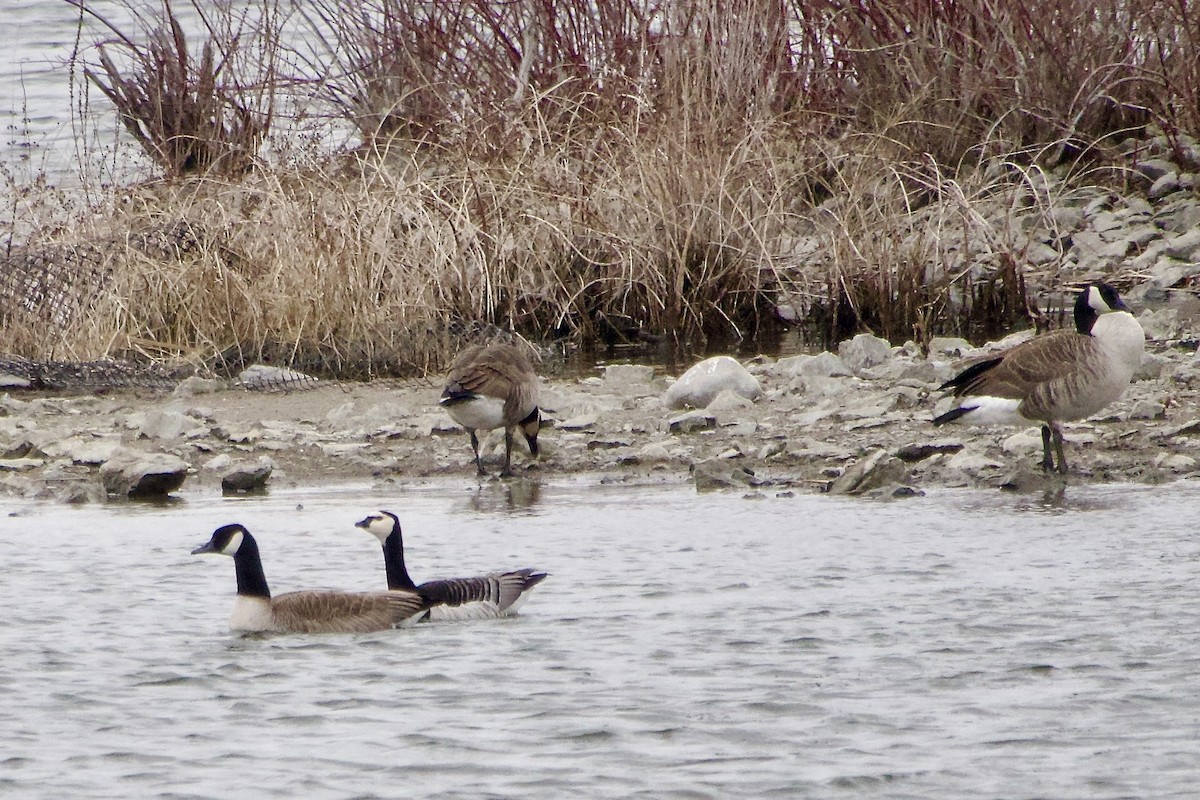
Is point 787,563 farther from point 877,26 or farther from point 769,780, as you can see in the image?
point 877,26

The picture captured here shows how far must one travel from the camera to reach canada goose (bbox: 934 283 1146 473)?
341 inches

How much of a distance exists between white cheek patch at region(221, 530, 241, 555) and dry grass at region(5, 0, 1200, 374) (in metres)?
5.26

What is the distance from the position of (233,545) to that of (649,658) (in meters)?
1.81

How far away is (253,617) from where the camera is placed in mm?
6469

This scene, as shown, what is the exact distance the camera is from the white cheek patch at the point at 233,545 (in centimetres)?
664

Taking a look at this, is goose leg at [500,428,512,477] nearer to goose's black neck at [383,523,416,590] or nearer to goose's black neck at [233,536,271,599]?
goose's black neck at [383,523,416,590]

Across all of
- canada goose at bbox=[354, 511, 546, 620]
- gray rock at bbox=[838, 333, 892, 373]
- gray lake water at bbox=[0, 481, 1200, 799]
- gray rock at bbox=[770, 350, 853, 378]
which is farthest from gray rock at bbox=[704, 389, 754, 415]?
canada goose at bbox=[354, 511, 546, 620]

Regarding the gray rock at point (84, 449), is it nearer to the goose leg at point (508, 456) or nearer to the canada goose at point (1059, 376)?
the goose leg at point (508, 456)

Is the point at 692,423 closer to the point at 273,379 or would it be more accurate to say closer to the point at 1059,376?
the point at 1059,376

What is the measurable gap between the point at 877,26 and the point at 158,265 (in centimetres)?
760

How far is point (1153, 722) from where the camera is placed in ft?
16.2

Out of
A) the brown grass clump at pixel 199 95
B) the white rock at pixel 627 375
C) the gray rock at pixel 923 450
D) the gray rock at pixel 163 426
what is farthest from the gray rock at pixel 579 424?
the brown grass clump at pixel 199 95

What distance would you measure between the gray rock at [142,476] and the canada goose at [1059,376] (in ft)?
13.1

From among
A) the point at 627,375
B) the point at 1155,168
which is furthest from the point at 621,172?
the point at 1155,168
